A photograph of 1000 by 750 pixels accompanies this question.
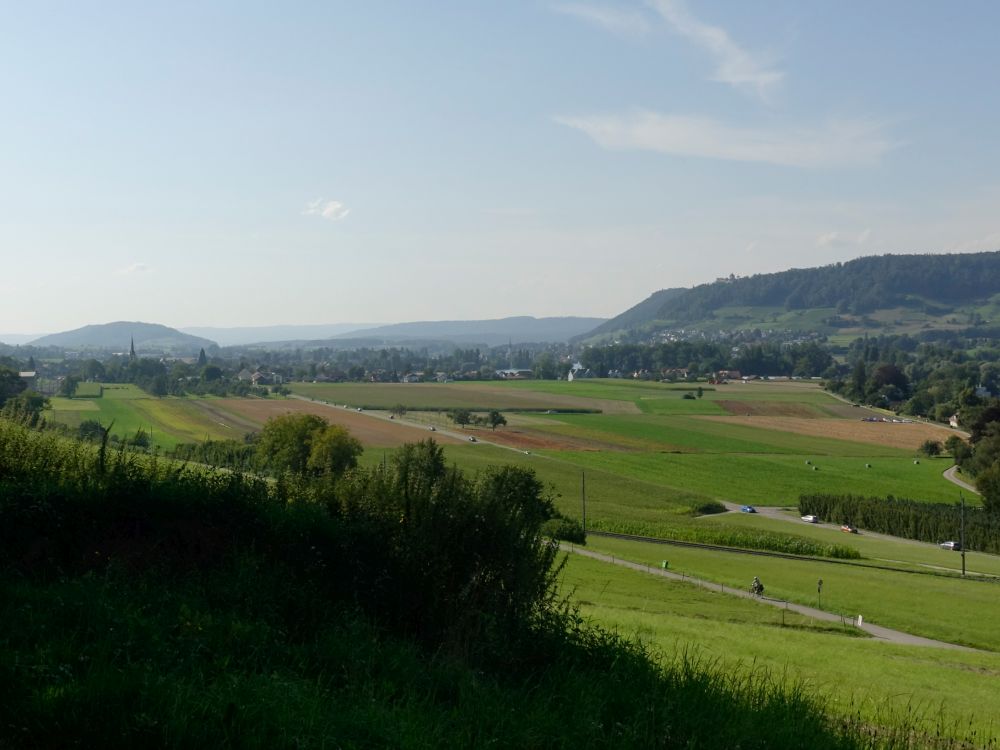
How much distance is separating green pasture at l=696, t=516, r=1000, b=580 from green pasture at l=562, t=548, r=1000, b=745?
2515cm

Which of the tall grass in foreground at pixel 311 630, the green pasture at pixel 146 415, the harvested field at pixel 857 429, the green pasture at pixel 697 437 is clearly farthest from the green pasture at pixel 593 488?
the tall grass in foreground at pixel 311 630

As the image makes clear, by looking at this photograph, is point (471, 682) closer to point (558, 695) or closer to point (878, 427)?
point (558, 695)

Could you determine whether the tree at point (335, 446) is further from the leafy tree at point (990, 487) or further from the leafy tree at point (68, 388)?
the leafy tree at point (68, 388)

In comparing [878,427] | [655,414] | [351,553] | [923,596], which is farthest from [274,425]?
[878,427]

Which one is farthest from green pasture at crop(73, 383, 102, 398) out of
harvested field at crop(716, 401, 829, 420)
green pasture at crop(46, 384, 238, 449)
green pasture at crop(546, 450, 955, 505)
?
harvested field at crop(716, 401, 829, 420)

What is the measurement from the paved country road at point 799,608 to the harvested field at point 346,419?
1653 inches

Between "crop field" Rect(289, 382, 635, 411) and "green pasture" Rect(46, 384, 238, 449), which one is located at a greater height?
"green pasture" Rect(46, 384, 238, 449)

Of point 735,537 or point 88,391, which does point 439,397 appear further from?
point 735,537

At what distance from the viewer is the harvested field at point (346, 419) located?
287ft

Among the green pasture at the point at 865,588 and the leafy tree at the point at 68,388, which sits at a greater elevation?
the leafy tree at the point at 68,388

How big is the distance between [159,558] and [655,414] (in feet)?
399

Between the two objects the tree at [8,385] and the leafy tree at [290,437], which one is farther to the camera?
the leafy tree at [290,437]

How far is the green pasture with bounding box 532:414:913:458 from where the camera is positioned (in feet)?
330

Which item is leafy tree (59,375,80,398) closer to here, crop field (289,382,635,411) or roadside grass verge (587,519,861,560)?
crop field (289,382,635,411)
